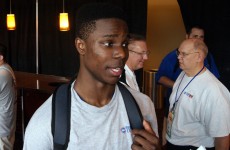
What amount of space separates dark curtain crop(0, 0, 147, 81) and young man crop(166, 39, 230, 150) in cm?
436

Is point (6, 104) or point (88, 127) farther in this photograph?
point (6, 104)

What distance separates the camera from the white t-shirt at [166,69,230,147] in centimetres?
217

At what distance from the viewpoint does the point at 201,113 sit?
223 centimetres

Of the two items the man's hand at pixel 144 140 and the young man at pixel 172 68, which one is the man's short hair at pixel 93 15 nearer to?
the man's hand at pixel 144 140

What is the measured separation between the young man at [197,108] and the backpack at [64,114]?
1185 mm

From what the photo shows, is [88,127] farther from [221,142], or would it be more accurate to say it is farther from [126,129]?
[221,142]

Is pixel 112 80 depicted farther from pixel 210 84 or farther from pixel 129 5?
pixel 129 5

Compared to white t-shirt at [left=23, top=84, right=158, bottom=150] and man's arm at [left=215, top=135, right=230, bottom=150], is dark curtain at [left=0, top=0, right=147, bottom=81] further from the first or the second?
white t-shirt at [left=23, top=84, right=158, bottom=150]

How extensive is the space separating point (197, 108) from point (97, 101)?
50.5 inches

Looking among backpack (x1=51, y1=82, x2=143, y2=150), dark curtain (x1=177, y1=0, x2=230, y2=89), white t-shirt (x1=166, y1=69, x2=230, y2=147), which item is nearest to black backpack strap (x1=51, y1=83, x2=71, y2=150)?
backpack (x1=51, y1=82, x2=143, y2=150)

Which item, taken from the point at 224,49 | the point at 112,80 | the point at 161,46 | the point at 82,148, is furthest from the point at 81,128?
the point at 161,46

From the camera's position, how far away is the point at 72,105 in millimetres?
1065

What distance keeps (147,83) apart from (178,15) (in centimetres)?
151

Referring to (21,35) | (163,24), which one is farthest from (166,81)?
(21,35)
